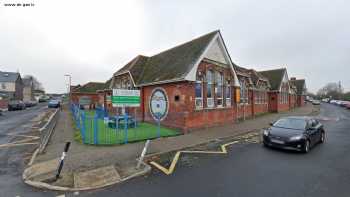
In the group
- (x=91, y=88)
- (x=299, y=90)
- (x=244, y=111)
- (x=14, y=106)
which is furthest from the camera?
(x=299, y=90)

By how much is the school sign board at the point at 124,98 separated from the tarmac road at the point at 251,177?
4.49m

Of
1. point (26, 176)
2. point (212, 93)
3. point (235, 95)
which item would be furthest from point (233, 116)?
point (26, 176)

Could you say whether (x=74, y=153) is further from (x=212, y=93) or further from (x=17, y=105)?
(x=17, y=105)

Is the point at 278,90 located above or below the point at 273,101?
above

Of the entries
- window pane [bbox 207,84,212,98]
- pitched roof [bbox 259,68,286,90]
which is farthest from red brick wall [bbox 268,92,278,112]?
window pane [bbox 207,84,212,98]

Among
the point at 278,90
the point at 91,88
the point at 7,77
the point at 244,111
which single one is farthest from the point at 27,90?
the point at 278,90

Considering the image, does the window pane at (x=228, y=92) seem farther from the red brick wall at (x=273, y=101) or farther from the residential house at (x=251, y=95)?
the red brick wall at (x=273, y=101)

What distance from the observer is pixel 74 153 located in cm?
802

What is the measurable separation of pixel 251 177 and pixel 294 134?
3.92 metres

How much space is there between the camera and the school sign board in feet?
32.7

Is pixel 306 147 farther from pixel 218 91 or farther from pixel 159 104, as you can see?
pixel 159 104

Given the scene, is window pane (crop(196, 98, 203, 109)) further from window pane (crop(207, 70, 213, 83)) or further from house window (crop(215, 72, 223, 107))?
house window (crop(215, 72, 223, 107))

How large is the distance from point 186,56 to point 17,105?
35777 mm

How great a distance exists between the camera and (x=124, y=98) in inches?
408
